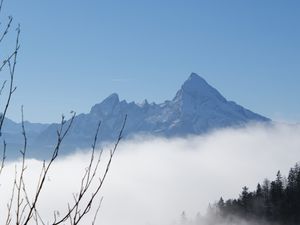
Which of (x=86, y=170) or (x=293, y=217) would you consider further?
(x=293, y=217)

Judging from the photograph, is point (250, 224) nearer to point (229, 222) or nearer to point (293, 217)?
point (229, 222)

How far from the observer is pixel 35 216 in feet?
17.1

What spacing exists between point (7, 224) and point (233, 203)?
15123 cm

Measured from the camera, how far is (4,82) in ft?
18.4

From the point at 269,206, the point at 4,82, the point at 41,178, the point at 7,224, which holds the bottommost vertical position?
the point at 7,224

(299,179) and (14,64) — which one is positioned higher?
(299,179)

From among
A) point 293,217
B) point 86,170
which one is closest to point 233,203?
point 293,217

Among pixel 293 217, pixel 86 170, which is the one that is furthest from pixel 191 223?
pixel 86 170

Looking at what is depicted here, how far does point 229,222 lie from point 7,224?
144m

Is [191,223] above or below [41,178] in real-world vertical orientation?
above

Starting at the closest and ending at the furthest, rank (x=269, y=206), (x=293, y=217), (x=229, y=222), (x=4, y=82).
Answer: (x=4, y=82), (x=293, y=217), (x=269, y=206), (x=229, y=222)

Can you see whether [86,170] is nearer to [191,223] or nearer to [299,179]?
[299,179]

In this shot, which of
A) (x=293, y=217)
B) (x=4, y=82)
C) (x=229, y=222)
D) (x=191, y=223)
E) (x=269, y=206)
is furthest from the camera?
(x=191, y=223)

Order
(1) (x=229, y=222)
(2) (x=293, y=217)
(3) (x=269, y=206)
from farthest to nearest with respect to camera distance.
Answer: (1) (x=229, y=222)
(3) (x=269, y=206)
(2) (x=293, y=217)
